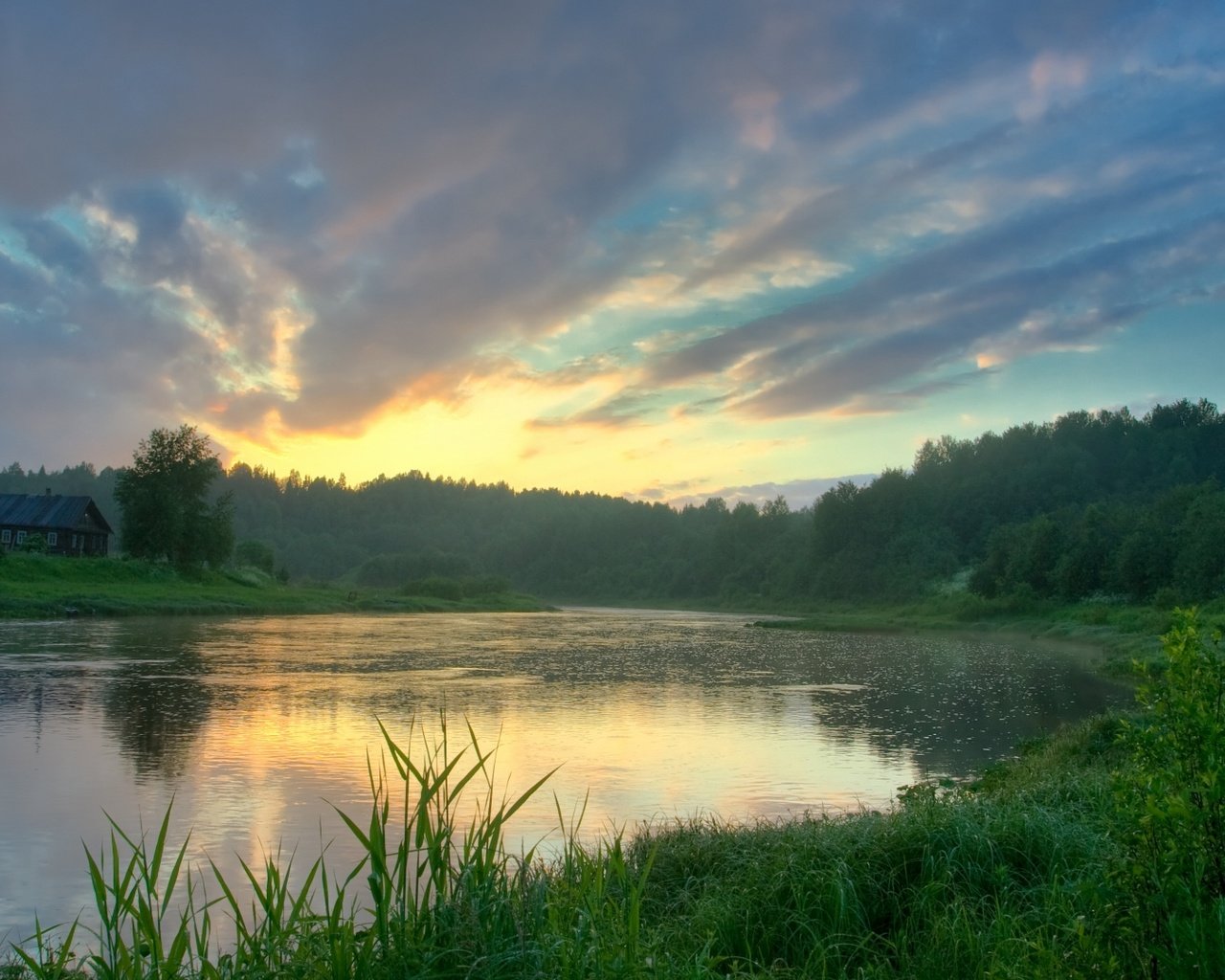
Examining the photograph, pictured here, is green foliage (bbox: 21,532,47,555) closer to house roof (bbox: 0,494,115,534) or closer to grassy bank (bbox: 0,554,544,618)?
grassy bank (bbox: 0,554,544,618)

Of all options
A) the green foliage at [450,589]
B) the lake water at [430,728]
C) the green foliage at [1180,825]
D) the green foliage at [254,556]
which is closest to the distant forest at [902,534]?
the green foliage at [254,556]

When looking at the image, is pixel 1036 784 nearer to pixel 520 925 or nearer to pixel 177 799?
pixel 520 925

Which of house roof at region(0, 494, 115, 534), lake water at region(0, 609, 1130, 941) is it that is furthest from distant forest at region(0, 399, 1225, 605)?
lake water at region(0, 609, 1130, 941)

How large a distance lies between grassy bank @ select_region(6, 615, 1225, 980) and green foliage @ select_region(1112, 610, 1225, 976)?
0.4 inches

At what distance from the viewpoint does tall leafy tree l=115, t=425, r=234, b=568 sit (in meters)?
63.4

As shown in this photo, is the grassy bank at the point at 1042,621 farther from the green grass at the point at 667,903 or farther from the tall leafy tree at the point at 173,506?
the tall leafy tree at the point at 173,506

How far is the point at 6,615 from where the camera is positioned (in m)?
40.6

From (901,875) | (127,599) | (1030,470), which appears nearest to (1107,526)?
(1030,470)

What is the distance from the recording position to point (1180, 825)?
386 cm

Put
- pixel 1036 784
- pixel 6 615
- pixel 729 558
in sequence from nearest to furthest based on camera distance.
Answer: pixel 1036 784
pixel 6 615
pixel 729 558

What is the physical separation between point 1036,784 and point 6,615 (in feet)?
138

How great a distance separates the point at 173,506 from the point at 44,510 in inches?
662

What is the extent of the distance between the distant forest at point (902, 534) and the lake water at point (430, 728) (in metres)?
30.4

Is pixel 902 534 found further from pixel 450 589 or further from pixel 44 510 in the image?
pixel 44 510
